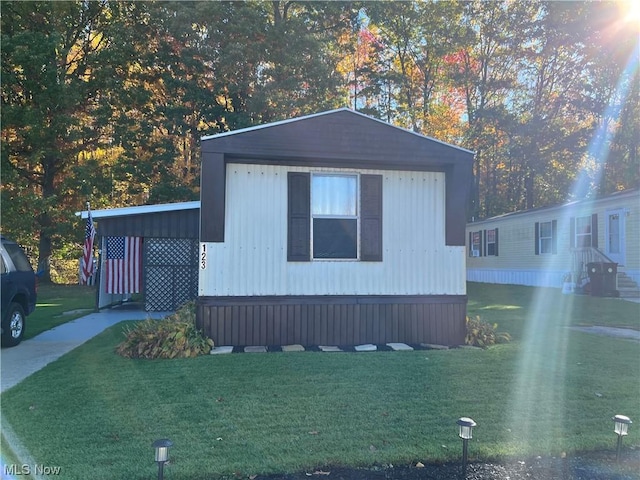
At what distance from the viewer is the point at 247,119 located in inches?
748

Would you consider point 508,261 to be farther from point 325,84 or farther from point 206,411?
point 206,411

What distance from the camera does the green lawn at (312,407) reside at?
362cm

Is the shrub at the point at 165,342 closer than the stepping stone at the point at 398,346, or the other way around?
the shrub at the point at 165,342

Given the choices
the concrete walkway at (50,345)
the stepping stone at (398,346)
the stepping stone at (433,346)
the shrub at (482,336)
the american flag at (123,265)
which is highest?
the american flag at (123,265)

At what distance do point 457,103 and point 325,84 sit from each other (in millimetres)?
13039

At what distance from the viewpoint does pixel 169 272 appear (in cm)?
1212

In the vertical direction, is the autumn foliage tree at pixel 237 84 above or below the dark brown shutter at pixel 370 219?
above

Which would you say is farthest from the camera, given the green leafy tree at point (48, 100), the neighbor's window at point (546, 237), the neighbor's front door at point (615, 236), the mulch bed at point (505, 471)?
the neighbor's window at point (546, 237)

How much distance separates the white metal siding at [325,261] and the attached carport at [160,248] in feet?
14.5

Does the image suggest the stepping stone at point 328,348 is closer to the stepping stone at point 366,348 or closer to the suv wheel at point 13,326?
the stepping stone at point 366,348

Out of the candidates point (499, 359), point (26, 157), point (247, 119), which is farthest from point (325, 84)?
point (499, 359)

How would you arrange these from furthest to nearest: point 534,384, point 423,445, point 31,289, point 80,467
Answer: point 31,289
point 534,384
point 423,445
point 80,467

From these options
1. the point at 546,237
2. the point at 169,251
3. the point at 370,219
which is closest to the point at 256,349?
the point at 370,219

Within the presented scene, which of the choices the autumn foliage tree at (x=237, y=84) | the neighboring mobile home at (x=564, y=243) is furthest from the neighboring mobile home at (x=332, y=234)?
the autumn foliage tree at (x=237, y=84)
